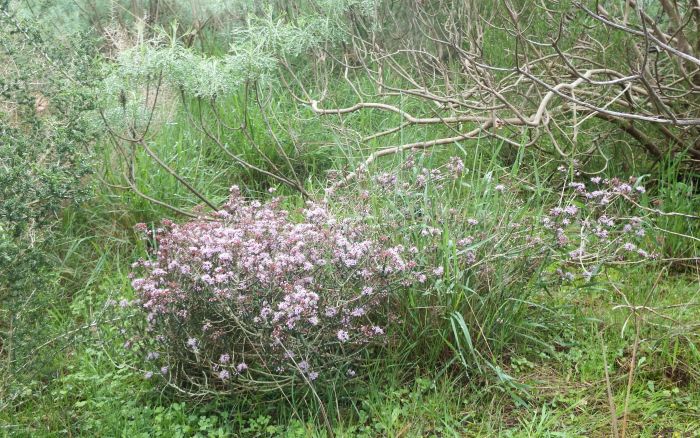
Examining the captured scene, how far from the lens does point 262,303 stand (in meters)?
2.74

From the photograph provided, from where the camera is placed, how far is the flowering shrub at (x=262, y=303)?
2715 millimetres

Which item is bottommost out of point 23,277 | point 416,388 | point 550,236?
point 416,388

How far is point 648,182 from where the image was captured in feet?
14.5

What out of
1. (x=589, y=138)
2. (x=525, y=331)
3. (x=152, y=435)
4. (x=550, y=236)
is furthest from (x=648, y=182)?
(x=152, y=435)

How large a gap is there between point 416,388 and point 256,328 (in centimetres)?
68

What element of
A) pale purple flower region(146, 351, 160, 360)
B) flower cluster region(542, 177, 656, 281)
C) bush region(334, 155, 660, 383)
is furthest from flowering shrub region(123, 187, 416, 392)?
flower cluster region(542, 177, 656, 281)

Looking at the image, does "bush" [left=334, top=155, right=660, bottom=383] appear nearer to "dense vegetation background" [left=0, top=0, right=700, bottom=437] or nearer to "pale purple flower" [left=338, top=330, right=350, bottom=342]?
"dense vegetation background" [left=0, top=0, right=700, bottom=437]

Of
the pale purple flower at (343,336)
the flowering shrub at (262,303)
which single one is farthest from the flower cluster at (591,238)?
the pale purple flower at (343,336)

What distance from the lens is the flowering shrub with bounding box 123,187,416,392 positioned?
8.91ft

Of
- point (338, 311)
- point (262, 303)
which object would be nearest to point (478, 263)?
point (338, 311)

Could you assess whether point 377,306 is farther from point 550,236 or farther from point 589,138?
point 589,138

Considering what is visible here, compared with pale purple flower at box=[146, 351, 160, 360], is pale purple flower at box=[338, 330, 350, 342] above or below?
above

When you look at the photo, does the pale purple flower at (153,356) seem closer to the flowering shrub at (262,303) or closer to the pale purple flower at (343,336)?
the flowering shrub at (262,303)

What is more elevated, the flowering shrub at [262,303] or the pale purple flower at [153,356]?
the flowering shrub at [262,303]
